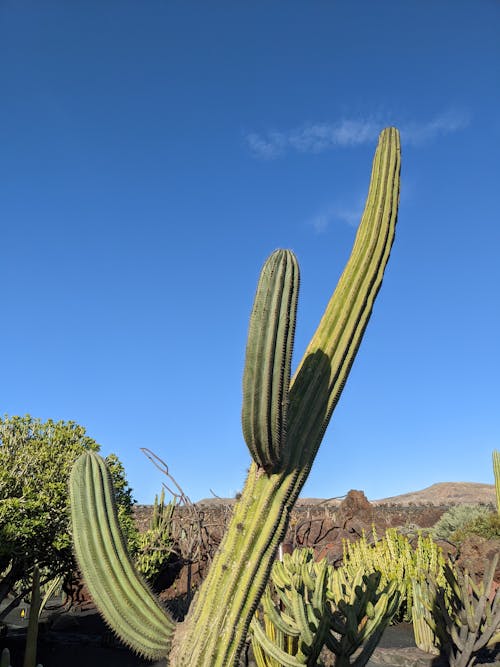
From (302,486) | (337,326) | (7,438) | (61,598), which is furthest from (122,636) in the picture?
(61,598)

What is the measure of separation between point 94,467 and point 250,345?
4.30 feet

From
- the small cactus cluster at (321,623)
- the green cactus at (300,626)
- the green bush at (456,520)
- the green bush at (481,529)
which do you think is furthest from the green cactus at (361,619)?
the green bush at (456,520)

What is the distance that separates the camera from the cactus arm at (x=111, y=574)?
9.70 feet

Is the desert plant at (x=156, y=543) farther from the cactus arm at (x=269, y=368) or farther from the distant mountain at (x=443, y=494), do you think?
the distant mountain at (x=443, y=494)

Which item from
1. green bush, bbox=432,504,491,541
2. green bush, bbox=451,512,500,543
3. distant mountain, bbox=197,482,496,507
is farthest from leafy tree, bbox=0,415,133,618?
distant mountain, bbox=197,482,496,507

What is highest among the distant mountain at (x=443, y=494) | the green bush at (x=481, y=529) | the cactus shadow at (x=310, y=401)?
the distant mountain at (x=443, y=494)

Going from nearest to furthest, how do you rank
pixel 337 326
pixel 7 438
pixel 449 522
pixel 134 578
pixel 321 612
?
1. pixel 134 578
2. pixel 337 326
3. pixel 321 612
4. pixel 7 438
5. pixel 449 522

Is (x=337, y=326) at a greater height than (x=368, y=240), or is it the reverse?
(x=368, y=240)

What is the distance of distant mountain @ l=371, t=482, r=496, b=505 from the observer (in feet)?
185

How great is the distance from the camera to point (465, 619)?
6523 mm

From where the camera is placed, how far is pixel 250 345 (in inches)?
115

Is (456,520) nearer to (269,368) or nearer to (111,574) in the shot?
(111,574)

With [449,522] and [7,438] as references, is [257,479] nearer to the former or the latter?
[7,438]

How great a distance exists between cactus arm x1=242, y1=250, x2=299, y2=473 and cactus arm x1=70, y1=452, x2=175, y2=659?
3.26 ft
